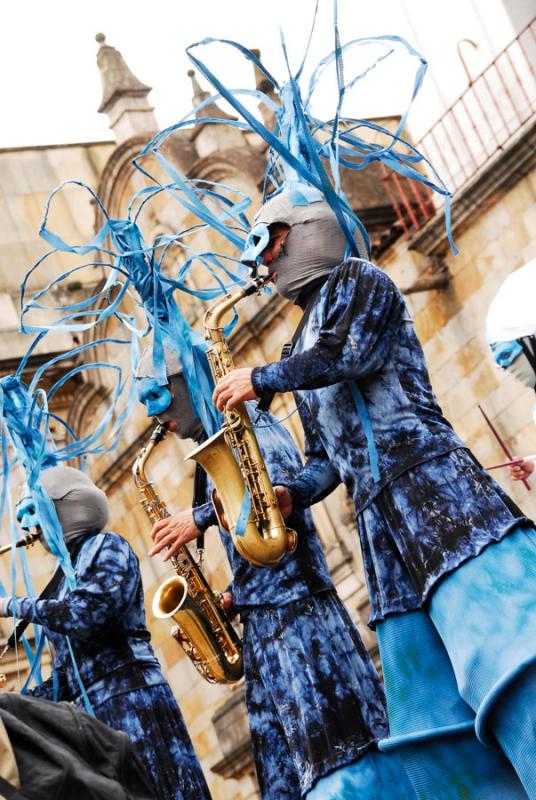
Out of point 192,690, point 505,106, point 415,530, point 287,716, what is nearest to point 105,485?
point 192,690

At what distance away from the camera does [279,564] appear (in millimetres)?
5996

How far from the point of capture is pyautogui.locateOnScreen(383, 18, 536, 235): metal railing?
12156mm

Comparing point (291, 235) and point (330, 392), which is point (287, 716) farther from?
point (291, 235)

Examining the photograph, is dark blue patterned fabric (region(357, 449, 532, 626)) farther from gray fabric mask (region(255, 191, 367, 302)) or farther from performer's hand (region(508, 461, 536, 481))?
performer's hand (region(508, 461, 536, 481))

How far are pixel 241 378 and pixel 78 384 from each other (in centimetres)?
1249

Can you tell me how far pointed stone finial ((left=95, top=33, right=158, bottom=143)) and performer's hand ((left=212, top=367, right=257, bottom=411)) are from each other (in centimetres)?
1147

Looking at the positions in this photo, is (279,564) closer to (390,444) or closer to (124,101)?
(390,444)

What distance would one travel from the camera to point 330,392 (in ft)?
16.9

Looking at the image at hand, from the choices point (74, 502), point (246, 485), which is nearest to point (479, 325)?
point (74, 502)

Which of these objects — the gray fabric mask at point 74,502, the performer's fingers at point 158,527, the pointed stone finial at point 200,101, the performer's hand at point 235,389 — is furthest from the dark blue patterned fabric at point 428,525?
the pointed stone finial at point 200,101

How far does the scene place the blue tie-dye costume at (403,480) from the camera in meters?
4.55

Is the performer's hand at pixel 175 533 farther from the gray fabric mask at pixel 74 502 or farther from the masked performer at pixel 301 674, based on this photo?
the gray fabric mask at pixel 74 502

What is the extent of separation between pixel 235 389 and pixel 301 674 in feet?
4.33

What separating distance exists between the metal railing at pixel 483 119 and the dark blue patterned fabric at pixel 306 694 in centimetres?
659
